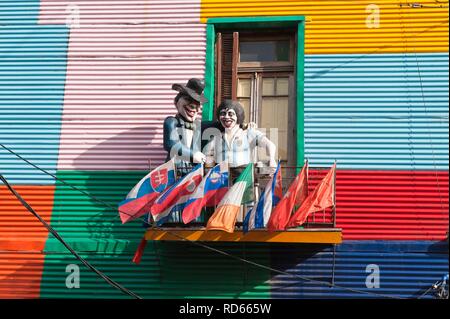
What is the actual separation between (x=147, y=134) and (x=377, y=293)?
475 cm

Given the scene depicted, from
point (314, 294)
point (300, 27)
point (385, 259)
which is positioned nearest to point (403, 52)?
A: point (300, 27)

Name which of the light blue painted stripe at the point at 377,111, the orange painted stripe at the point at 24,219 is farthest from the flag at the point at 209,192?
the orange painted stripe at the point at 24,219

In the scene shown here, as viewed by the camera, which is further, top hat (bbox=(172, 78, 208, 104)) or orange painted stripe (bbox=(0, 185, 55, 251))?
orange painted stripe (bbox=(0, 185, 55, 251))

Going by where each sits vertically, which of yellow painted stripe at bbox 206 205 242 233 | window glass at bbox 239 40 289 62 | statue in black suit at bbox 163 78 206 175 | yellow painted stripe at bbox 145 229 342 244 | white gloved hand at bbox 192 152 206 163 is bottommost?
yellow painted stripe at bbox 145 229 342 244

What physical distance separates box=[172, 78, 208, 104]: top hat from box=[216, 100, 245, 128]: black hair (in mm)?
358

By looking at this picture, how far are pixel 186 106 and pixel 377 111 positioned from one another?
3.27 meters

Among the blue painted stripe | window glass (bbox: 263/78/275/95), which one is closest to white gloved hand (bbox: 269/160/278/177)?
the blue painted stripe

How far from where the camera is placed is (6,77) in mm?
13742

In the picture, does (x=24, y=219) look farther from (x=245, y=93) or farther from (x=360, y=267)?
(x=360, y=267)

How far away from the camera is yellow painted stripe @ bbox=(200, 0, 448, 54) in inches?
516

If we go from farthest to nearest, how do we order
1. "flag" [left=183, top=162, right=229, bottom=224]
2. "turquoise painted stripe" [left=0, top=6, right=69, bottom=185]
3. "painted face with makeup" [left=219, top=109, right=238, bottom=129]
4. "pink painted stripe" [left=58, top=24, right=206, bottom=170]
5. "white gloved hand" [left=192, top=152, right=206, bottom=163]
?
1. "turquoise painted stripe" [left=0, top=6, right=69, bottom=185]
2. "pink painted stripe" [left=58, top=24, right=206, bottom=170]
3. "painted face with makeup" [left=219, top=109, right=238, bottom=129]
4. "white gloved hand" [left=192, top=152, right=206, bottom=163]
5. "flag" [left=183, top=162, right=229, bottom=224]

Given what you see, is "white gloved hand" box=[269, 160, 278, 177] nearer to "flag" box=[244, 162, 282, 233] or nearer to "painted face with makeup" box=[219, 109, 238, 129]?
"flag" box=[244, 162, 282, 233]

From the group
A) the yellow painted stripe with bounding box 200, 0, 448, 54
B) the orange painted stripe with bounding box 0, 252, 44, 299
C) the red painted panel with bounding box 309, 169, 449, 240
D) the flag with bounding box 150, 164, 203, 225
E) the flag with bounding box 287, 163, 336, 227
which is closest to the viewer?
the flag with bounding box 287, 163, 336, 227
